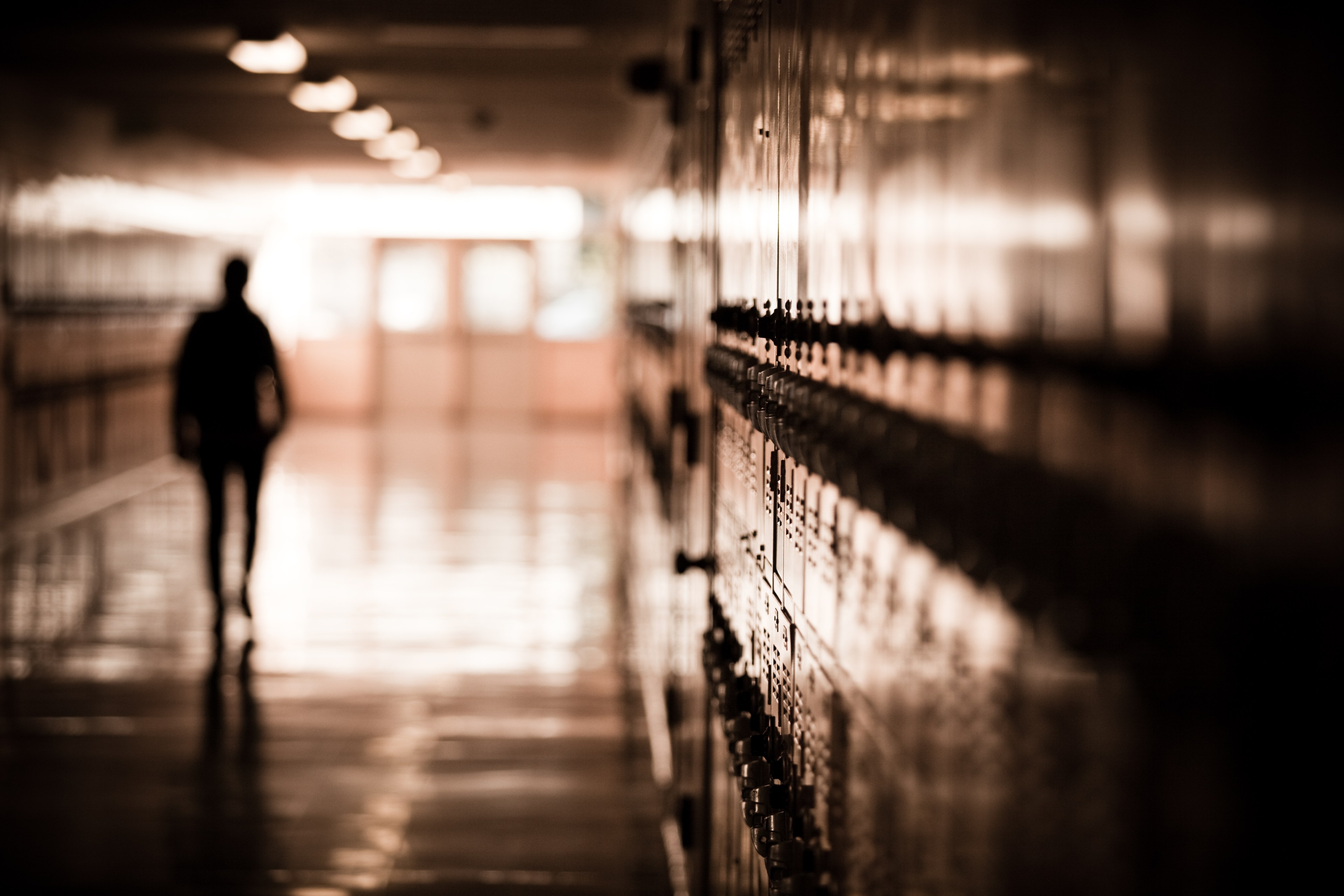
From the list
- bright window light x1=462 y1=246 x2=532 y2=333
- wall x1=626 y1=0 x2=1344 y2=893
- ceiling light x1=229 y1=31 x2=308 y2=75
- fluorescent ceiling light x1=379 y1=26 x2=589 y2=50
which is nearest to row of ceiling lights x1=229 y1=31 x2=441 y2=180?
ceiling light x1=229 y1=31 x2=308 y2=75

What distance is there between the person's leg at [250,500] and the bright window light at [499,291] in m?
13.3

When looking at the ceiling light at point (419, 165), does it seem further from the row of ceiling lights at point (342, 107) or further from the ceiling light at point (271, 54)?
the ceiling light at point (271, 54)

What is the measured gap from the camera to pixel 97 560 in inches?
346

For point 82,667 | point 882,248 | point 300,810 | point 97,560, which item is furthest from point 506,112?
point 882,248

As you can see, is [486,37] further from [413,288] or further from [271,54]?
[413,288]

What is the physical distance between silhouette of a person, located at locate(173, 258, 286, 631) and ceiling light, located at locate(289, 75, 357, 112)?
11.7 ft

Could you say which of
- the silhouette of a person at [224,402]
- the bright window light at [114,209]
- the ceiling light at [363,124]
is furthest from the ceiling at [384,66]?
the silhouette of a person at [224,402]

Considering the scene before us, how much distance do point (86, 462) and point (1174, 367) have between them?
12077mm

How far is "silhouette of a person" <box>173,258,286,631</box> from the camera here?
20.7 ft

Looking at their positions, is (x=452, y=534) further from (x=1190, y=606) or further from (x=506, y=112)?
(x=1190, y=606)

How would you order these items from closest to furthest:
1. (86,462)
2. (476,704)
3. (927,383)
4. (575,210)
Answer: (927,383) < (476,704) < (86,462) < (575,210)

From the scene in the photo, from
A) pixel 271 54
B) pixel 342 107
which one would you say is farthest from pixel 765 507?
pixel 342 107

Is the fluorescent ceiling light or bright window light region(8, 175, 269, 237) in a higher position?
the fluorescent ceiling light

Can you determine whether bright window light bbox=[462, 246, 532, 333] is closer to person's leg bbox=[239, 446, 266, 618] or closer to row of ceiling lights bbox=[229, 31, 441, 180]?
row of ceiling lights bbox=[229, 31, 441, 180]
